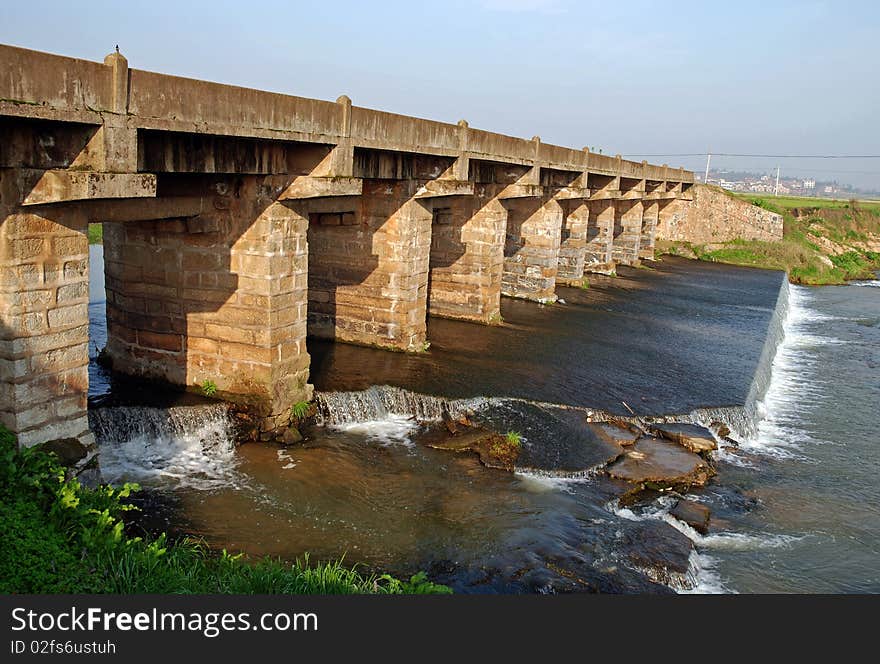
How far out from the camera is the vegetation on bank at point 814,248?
1801 inches

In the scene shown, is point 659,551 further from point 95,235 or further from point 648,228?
point 95,235

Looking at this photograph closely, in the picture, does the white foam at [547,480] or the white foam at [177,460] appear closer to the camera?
the white foam at [177,460]

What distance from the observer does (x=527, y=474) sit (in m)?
12.2

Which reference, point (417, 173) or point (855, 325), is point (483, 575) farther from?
point (855, 325)

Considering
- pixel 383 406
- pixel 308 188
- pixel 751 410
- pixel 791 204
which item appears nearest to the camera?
pixel 308 188

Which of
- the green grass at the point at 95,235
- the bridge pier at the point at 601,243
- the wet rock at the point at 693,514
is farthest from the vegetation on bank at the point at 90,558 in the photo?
the green grass at the point at 95,235

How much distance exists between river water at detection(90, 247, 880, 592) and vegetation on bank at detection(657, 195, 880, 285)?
88.2 feet

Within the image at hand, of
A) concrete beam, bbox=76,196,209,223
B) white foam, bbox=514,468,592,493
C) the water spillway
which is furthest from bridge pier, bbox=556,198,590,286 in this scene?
concrete beam, bbox=76,196,209,223

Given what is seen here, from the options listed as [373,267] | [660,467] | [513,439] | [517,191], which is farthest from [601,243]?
[513,439]

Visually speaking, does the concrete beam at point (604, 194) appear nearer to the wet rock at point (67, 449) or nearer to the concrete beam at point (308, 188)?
the concrete beam at point (308, 188)

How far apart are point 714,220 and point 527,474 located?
133ft

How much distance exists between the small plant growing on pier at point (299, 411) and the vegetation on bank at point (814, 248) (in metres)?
37.6

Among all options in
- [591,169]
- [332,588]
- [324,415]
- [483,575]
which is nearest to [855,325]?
[591,169]

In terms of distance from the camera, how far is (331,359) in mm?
16672
